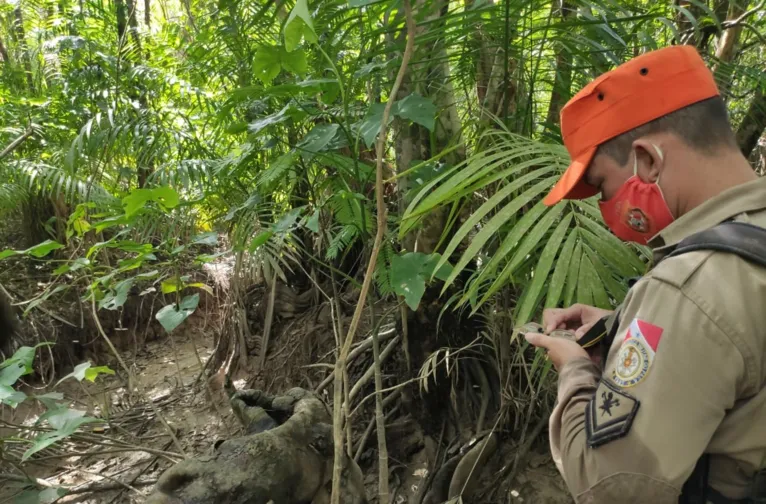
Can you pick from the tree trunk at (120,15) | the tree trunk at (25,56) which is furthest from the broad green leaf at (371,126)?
the tree trunk at (25,56)

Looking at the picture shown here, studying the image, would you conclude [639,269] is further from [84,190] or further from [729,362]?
[84,190]

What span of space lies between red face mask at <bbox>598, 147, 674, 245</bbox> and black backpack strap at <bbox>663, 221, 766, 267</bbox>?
11 cm

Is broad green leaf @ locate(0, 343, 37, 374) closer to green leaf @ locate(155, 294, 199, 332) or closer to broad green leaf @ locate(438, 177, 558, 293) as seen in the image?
green leaf @ locate(155, 294, 199, 332)

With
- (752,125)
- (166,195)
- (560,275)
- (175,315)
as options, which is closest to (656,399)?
(560,275)

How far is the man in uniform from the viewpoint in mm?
622

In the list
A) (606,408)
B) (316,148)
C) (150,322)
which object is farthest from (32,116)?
(606,408)

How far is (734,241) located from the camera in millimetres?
642

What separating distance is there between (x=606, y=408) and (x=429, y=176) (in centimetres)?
110

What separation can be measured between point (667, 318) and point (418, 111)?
78 cm

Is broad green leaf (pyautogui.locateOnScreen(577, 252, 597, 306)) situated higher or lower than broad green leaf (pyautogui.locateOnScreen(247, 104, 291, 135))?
lower

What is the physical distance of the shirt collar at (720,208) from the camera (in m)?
0.70

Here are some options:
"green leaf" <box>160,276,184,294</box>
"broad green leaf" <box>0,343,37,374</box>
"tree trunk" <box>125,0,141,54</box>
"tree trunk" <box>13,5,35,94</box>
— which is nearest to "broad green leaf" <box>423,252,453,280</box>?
"green leaf" <box>160,276,184,294</box>

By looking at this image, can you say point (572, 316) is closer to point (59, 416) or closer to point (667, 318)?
point (667, 318)

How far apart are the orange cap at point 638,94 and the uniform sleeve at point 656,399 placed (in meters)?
0.26
